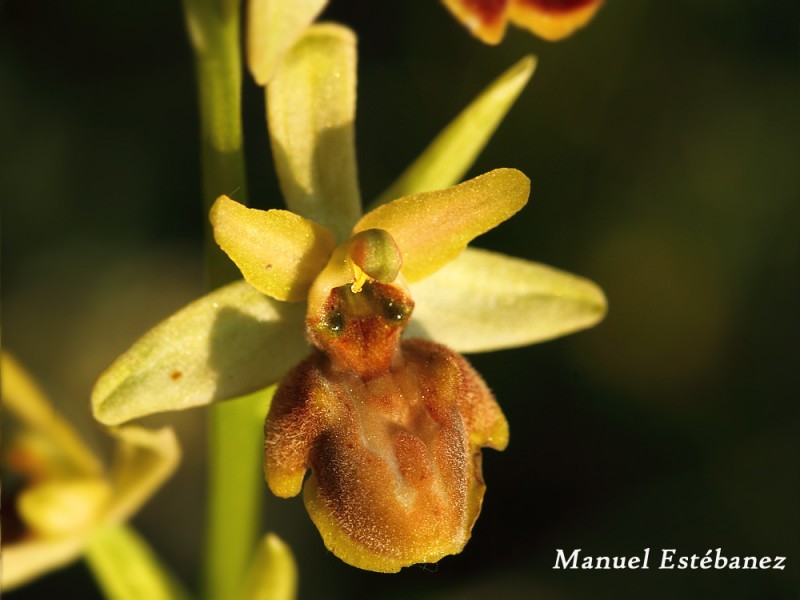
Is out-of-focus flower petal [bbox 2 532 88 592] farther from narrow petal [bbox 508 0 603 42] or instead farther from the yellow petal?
narrow petal [bbox 508 0 603 42]

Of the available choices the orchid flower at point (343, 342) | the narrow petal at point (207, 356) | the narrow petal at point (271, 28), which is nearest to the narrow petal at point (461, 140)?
the orchid flower at point (343, 342)

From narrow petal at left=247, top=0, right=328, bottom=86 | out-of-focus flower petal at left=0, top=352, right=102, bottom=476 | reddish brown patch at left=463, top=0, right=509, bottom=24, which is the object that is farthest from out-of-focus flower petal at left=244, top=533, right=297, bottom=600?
→ reddish brown patch at left=463, top=0, right=509, bottom=24

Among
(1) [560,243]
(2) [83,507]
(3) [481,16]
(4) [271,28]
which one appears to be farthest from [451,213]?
(1) [560,243]

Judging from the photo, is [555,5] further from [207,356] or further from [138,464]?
[138,464]

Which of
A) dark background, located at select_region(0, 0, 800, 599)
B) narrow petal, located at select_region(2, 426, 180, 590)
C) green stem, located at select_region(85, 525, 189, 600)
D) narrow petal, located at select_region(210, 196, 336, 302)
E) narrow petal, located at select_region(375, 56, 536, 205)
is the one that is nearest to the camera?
narrow petal, located at select_region(210, 196, 336, 302)

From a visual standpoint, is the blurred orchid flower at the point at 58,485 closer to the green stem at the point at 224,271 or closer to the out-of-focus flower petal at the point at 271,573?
the green stem at the point at 224,271

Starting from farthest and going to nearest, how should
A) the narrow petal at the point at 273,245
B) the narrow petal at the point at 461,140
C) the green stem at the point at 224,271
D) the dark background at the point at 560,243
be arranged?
1. the dark background at the point at 560,243
2. the narrow petal at the point at 461,140
3. the green stem at the point at 224,271
4. the narrow petal at the point at 273,245

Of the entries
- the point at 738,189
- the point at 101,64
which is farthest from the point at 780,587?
the point at 101,64
